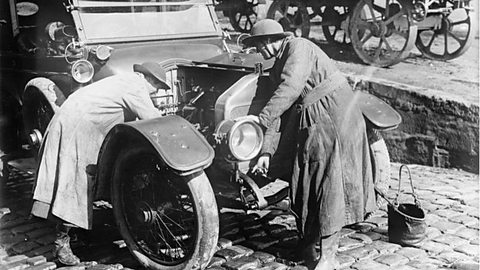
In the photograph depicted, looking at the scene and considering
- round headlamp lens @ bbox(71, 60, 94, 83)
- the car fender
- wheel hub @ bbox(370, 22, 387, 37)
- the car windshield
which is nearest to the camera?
the car fender

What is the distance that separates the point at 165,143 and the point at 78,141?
2.45ft

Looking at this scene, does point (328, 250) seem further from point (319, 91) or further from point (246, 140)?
point (319, 91)

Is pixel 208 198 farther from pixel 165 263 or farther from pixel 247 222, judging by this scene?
pixel 247 222

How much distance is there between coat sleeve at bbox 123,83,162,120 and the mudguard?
1.40 meters

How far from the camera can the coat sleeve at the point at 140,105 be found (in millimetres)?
3855

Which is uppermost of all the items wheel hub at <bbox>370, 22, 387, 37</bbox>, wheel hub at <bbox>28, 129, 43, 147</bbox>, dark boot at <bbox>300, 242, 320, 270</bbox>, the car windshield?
the car windshield

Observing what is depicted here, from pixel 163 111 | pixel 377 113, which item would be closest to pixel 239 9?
pixel 163 111

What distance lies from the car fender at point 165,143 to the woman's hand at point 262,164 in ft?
1.45

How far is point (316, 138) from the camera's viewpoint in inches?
148

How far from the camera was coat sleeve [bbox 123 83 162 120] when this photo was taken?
3.86 m

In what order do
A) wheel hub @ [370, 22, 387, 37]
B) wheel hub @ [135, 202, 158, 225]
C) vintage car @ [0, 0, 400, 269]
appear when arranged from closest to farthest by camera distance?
vintage car @ [0, 0, 400, 269] < wheel hub @ [135, 202, 158, 225] < wheel hub @ [370, 22, 387, 37]

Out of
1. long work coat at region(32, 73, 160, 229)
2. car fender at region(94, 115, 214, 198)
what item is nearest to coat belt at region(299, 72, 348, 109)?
car fender at region(94, 115, 214, 198)

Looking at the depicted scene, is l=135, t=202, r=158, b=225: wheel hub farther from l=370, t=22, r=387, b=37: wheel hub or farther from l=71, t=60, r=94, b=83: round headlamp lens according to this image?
l=370, t=22, r=387, b=37: wheel hub

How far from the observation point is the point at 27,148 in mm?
5262
